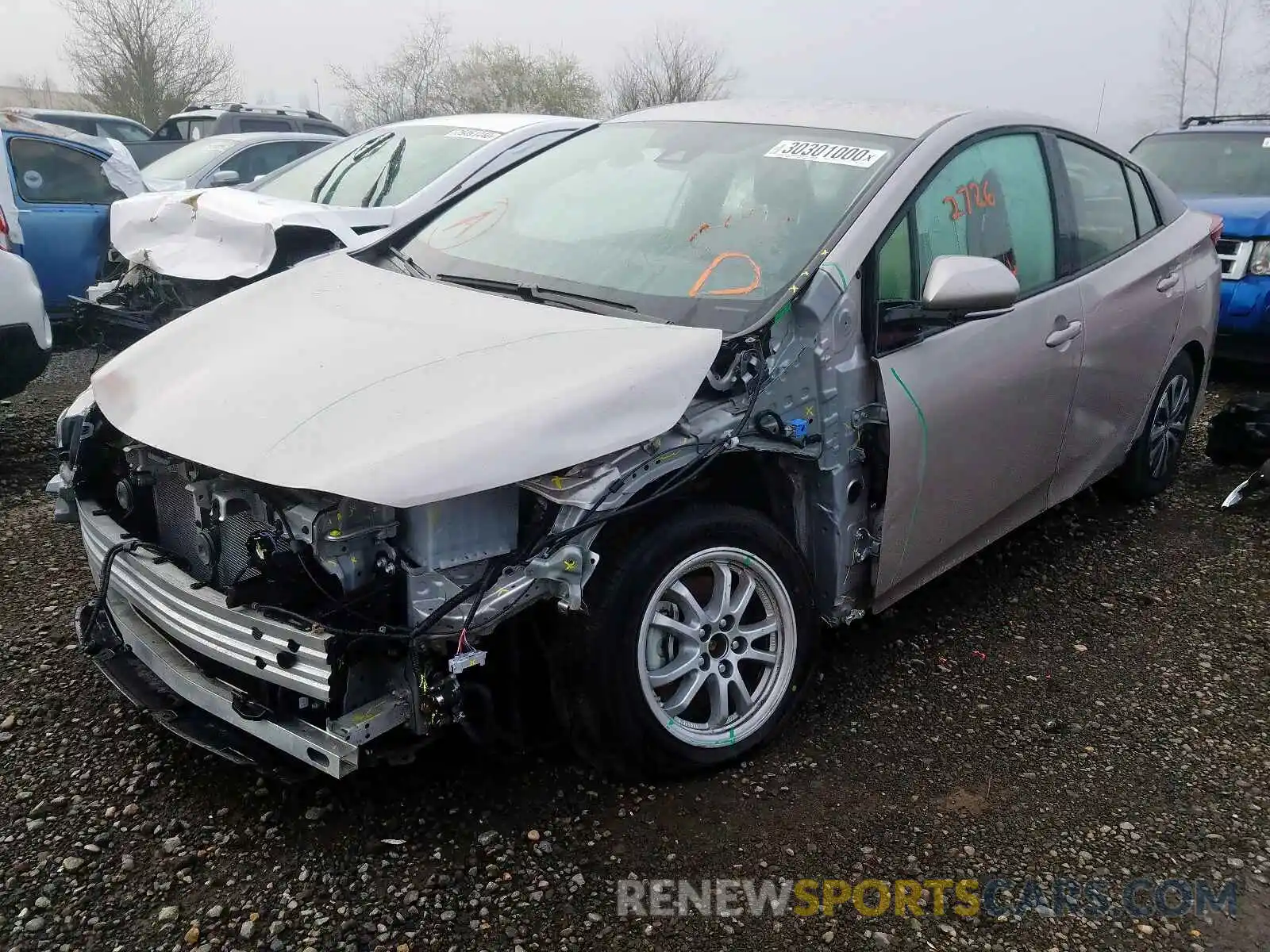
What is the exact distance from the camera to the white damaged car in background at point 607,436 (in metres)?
2.31

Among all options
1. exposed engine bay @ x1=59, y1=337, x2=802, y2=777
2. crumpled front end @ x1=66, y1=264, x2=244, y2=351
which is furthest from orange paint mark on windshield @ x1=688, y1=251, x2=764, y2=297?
crumpled front end @ x1=66, y1=264, x2=244, y2=351

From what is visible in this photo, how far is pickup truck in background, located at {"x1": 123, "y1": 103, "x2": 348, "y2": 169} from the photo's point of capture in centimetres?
1395

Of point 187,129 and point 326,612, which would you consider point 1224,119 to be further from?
point 187,129

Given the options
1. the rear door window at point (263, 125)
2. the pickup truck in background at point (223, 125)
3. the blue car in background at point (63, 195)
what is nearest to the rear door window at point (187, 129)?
the pickup truck in background at point (223, 125)

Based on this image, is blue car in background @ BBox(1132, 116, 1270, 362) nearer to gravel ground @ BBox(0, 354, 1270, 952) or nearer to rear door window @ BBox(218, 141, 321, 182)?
gravel ground @ BBox(0, 354, 1270, 952)

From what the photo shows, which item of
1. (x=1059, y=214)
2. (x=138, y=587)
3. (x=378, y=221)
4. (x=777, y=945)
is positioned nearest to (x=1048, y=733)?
(x=777, y=945)

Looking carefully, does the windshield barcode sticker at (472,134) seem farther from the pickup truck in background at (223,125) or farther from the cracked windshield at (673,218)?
the pickup truck in background at (223,125)

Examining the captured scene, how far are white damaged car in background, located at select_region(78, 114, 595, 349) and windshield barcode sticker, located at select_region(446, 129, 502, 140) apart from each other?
1 centimetres

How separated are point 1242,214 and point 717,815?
21.2ft

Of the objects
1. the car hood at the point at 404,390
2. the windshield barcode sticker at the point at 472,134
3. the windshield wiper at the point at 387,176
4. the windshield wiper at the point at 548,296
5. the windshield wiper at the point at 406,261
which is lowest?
the car hood at the point at 404,390

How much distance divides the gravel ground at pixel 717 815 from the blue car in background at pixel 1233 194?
12.2 feet

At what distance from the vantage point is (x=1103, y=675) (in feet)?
11.5

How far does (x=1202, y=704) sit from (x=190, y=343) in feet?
10.9

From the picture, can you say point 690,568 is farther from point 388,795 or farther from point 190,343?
point 190,343
